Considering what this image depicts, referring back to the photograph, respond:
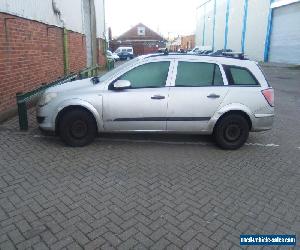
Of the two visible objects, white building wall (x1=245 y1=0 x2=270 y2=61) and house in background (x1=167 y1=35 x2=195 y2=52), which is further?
house in background (x1=167 y1=35 x2=195 y2=52)

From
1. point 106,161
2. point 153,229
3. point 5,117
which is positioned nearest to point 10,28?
point 5,117

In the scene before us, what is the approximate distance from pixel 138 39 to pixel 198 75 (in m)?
64.5

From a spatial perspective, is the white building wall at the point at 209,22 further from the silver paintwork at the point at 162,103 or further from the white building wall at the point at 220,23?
the silver paintwork at the point at 162,103

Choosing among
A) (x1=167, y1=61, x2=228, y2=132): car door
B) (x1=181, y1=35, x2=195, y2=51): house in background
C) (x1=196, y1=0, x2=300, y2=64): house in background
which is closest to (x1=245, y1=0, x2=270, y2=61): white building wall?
(x1=196, y1=0, x2=300, y2=64): house in background

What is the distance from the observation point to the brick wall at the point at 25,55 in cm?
705

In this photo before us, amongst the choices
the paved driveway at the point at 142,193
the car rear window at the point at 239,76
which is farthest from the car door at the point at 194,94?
the paved driveway at the point at 142,193

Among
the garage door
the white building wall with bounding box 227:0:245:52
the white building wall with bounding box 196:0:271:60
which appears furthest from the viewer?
the white building wall with bounding box 227:0:245:52

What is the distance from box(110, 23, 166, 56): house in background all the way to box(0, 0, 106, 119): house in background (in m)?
49.7

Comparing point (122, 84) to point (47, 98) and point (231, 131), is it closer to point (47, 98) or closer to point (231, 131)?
point (47, 98)

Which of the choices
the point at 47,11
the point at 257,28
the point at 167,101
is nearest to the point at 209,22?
the point at 257,28

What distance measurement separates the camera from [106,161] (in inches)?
199

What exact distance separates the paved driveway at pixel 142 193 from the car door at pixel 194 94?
53 cm

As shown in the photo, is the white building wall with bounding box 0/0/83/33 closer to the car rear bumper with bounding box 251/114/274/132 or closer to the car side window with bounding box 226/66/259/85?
the car side window with bounding box 226/66/259/85

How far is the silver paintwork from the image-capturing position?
546 centimetres
